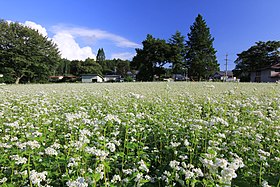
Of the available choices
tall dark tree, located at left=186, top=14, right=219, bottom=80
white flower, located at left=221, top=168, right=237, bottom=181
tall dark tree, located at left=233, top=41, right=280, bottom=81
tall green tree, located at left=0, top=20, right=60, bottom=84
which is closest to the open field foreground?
white flower, located at left=221, top=168, right=237, bottom=181

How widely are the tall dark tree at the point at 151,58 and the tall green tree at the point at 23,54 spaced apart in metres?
22.2

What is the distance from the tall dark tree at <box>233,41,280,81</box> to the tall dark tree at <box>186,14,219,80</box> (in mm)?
12198

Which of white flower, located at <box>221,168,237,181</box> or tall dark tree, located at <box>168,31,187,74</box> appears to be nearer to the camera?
white flower, located at <box>221,168,237,181</box>

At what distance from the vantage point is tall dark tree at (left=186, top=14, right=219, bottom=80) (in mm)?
50438

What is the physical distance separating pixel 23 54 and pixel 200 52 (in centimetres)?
4433

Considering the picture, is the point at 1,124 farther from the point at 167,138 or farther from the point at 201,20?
the point at 201,20

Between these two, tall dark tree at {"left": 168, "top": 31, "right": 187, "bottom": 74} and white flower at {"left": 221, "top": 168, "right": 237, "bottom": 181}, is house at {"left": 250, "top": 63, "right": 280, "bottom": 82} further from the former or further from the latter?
white flower at {"left": 221, "top": 168, "right": 237, "bottom": 181}

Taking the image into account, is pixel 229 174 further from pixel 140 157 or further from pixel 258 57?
pixel 258 57

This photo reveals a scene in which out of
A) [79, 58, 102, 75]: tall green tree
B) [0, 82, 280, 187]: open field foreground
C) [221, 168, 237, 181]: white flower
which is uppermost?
[79, 58, 102, 75]: tall green tree

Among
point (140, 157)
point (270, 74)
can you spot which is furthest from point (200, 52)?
point (140, 157)

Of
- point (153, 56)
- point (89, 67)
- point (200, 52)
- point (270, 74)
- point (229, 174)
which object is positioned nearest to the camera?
point (229, 174)

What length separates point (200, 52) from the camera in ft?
171

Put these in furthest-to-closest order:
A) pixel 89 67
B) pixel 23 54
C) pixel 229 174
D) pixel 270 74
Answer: pixel 89 67 < pixel 270 74 < pixel 23 54 < pixel 229 174

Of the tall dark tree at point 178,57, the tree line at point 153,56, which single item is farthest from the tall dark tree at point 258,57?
the tall dark tree at point 178,57
